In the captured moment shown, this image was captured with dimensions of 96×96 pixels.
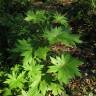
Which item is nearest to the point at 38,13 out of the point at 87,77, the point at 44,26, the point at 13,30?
the point at 44,26

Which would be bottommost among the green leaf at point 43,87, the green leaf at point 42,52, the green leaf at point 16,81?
the green leaf at point 43,87

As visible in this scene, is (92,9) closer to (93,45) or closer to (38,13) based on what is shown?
(93,45)

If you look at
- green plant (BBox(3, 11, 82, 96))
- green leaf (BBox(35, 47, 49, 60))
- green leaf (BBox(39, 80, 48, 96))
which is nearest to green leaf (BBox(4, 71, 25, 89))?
green plant (BBox(3, 11, 82, 96))

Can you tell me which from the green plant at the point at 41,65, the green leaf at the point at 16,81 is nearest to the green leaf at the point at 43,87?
the green plant at the point at 41,65

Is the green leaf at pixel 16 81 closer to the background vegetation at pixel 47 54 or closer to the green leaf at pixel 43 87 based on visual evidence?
the background vegetation at pixel 47 54

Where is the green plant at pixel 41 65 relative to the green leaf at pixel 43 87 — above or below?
above

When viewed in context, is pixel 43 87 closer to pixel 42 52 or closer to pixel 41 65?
pixel 41 65

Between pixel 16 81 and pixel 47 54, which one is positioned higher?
pixel 47 54

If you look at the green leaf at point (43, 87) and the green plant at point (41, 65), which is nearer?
the green plant at point (41, 65)

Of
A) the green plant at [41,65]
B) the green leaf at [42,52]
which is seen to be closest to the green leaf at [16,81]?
the green plant at [41,65]

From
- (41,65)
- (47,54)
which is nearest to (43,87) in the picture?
(41,65)

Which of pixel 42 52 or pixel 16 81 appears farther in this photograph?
pixel 16 81

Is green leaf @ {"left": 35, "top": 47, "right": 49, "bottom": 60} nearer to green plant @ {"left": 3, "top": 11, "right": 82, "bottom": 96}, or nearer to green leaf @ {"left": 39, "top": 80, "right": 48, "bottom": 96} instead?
green plant @ {"left": 3, "top": 11, "right": 82, "bottom": 96}
